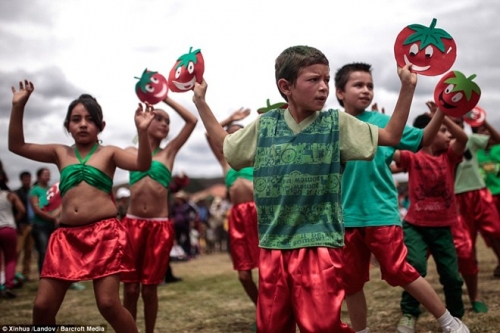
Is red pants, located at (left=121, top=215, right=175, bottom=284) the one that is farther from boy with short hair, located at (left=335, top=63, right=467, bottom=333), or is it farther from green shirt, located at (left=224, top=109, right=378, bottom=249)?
green shirt, located at (left=224, top=109, right=378, bottom=249)

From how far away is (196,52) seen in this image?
2924mm

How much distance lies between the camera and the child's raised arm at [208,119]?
2.59 metres

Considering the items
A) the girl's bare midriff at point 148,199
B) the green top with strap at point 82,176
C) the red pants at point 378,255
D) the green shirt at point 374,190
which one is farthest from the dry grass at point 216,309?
the green top with strap at point 82,176

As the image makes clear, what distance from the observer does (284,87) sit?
8.25ft

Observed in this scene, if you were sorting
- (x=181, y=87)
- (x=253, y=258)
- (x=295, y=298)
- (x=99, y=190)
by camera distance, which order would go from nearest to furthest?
(x=295, y=298)
(x=181, y=87)
(x=99, y=190)
(x=253, y=258)

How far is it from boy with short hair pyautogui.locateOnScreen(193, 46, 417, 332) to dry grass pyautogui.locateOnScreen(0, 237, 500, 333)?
215cm

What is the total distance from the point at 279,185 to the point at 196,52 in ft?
3.44

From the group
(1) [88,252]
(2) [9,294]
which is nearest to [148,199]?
(1) [88,252]

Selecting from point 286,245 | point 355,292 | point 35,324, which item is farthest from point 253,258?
point 286,245

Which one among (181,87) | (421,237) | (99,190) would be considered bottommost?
(421,237)

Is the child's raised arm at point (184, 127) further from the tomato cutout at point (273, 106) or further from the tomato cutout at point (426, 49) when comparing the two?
the tomato cutout at point (426, 49)

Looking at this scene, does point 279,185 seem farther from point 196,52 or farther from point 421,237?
point 421,237

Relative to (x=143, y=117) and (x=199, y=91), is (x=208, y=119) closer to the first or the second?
(x=199, y=91)

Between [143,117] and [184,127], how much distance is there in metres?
1.16
